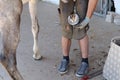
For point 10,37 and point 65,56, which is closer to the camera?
point 10,37

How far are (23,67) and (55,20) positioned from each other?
152cm

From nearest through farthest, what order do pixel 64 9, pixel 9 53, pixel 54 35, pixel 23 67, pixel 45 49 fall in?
pixel 9 53 → pixel 64 9 → pixel 23 67 → pixel 45 49 → pixel 54 35

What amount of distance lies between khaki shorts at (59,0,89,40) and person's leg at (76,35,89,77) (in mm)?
73

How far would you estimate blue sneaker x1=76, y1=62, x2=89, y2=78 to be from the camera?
3.16 m

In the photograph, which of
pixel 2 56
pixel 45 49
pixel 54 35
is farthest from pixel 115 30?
pixel 2 56

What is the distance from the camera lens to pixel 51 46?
3.84m

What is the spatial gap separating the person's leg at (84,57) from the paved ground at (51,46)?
8 cm

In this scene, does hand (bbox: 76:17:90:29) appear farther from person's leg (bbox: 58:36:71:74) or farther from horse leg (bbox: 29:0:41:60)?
horse leg (bbox: 29:0:41:60)

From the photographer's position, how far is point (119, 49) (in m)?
2.81

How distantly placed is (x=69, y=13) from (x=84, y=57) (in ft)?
1.67

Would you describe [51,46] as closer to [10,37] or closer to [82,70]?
[82,70]

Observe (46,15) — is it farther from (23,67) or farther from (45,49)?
(23,67)

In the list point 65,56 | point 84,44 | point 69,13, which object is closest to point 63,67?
point 65,56

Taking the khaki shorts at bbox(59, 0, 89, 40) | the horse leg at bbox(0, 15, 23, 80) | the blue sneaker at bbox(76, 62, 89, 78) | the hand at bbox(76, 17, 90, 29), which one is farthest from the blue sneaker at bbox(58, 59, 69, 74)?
the horse leg at bbox(0, 15, 23, 80)
